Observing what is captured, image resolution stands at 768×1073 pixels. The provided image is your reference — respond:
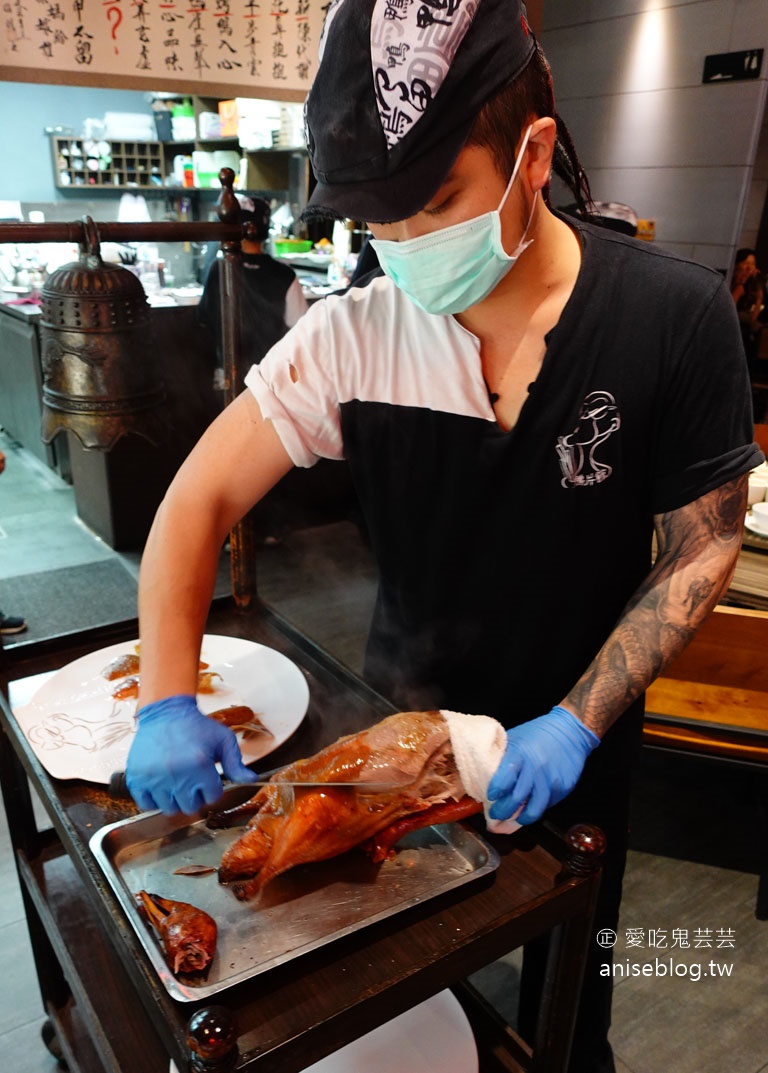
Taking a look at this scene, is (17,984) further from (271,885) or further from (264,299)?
(264,299)

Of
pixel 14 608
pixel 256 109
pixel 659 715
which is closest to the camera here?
pixel 659 715

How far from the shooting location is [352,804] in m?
1.17

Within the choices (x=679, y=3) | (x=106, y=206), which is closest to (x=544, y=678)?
(x=679, y=3)

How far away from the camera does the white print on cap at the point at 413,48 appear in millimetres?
1041

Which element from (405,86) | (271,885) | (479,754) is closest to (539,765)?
(479,754)

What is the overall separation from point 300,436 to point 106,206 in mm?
9556

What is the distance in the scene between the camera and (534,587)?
1.44 meters

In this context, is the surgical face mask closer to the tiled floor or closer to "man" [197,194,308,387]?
the tiled floor

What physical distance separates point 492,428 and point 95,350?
0.78 m

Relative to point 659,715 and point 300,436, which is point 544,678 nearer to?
point 300,436

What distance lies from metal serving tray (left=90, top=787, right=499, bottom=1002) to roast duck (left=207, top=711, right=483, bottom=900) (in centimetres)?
3

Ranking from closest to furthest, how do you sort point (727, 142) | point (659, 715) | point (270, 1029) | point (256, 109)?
point (270, 1029)
point (659, 715)
point (727, 142)
point (256, 109)

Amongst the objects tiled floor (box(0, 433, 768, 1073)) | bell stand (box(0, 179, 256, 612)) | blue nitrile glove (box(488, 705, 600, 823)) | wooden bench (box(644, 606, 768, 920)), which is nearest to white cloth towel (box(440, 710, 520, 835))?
blue nitrile glove (box(488, 705, 600, 823))

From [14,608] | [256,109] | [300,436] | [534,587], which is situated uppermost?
[256,109]
